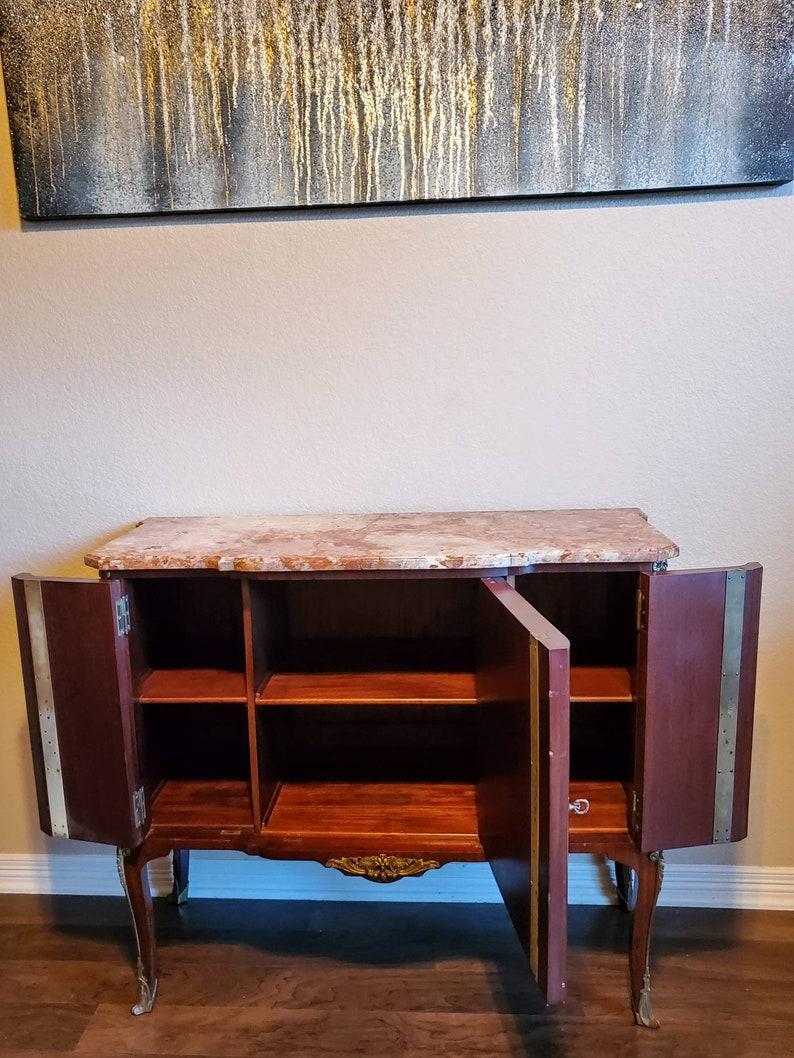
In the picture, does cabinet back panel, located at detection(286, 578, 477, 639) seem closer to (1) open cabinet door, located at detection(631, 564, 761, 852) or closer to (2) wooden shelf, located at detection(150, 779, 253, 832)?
(2) wooden shelf, located at detection(150, 779, 253, 832)

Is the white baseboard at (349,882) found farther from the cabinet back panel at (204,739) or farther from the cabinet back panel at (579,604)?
the cabinet back panel at (579,604)

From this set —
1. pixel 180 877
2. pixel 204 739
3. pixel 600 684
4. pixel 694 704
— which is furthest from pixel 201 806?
pixel 694 704

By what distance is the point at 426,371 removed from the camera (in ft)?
5.39

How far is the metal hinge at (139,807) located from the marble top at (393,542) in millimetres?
435

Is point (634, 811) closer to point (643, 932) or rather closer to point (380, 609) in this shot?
point (643, 932)

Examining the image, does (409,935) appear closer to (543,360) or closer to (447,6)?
(543,360)

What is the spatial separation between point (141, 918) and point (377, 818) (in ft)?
1.68

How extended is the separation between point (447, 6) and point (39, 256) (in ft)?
3.37

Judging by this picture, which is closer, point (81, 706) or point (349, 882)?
point (81, 706)

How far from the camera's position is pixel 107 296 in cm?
165

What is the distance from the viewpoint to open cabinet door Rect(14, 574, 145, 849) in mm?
1287

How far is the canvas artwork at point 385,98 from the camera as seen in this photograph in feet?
4.82

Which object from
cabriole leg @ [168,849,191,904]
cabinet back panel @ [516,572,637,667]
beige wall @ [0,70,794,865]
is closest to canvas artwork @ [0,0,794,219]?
beige wall @ [0,70,794,865]

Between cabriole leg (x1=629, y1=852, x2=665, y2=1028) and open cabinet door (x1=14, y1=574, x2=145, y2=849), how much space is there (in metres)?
0.95
